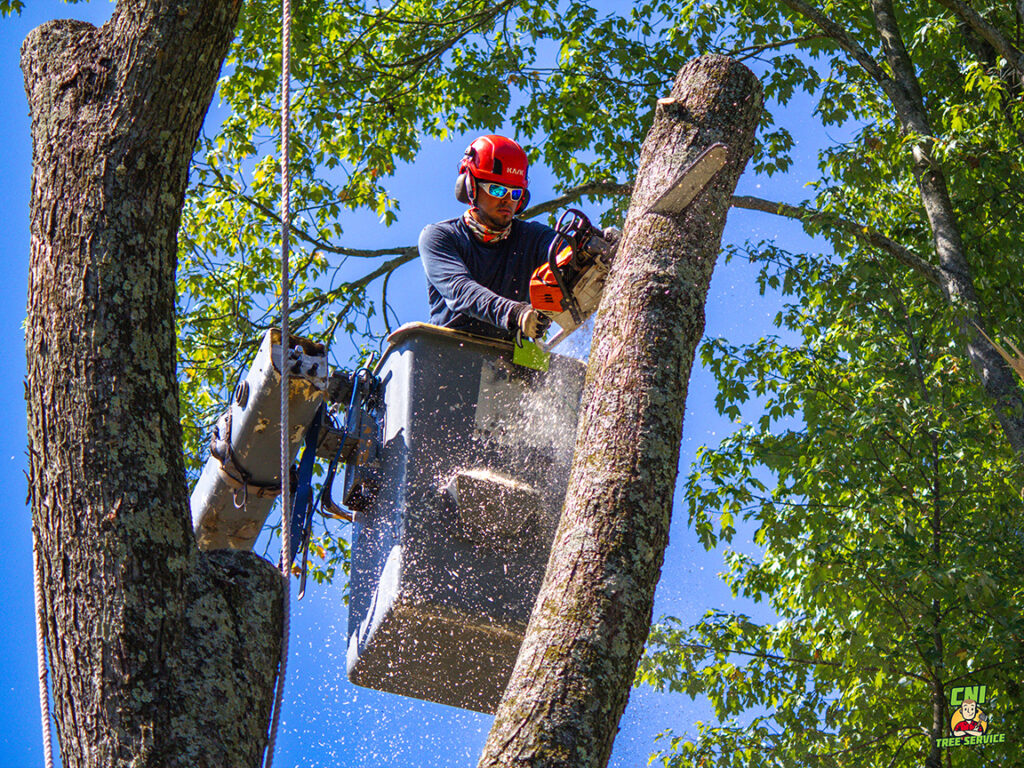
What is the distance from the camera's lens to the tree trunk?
182 cm

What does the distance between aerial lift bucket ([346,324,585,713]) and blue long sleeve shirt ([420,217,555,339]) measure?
160 millimetres

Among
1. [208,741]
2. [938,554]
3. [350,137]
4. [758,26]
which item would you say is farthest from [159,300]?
[758,26]

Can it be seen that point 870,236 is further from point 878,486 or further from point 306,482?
point 306,482

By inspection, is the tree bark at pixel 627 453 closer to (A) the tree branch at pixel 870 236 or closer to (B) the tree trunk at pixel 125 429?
(B) the tree trunk at pixel 125 429

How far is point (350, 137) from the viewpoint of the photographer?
29.6ft

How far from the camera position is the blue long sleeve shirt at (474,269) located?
413cm

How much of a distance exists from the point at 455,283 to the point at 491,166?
23.6 inches

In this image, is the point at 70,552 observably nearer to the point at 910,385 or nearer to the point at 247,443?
the point at 247,443

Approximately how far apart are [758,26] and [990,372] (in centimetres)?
371

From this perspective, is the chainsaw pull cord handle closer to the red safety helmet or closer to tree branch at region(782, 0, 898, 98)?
the red safety helmet

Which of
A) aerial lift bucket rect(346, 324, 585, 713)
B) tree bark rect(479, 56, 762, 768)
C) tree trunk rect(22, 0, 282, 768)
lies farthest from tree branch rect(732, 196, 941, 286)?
tree trunk rect(22, 0, 282, 768)

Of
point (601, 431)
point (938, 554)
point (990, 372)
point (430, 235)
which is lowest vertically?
point (601, 431)

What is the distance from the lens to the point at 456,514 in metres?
3.83

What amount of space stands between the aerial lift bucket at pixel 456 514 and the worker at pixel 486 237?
13.4 inches
